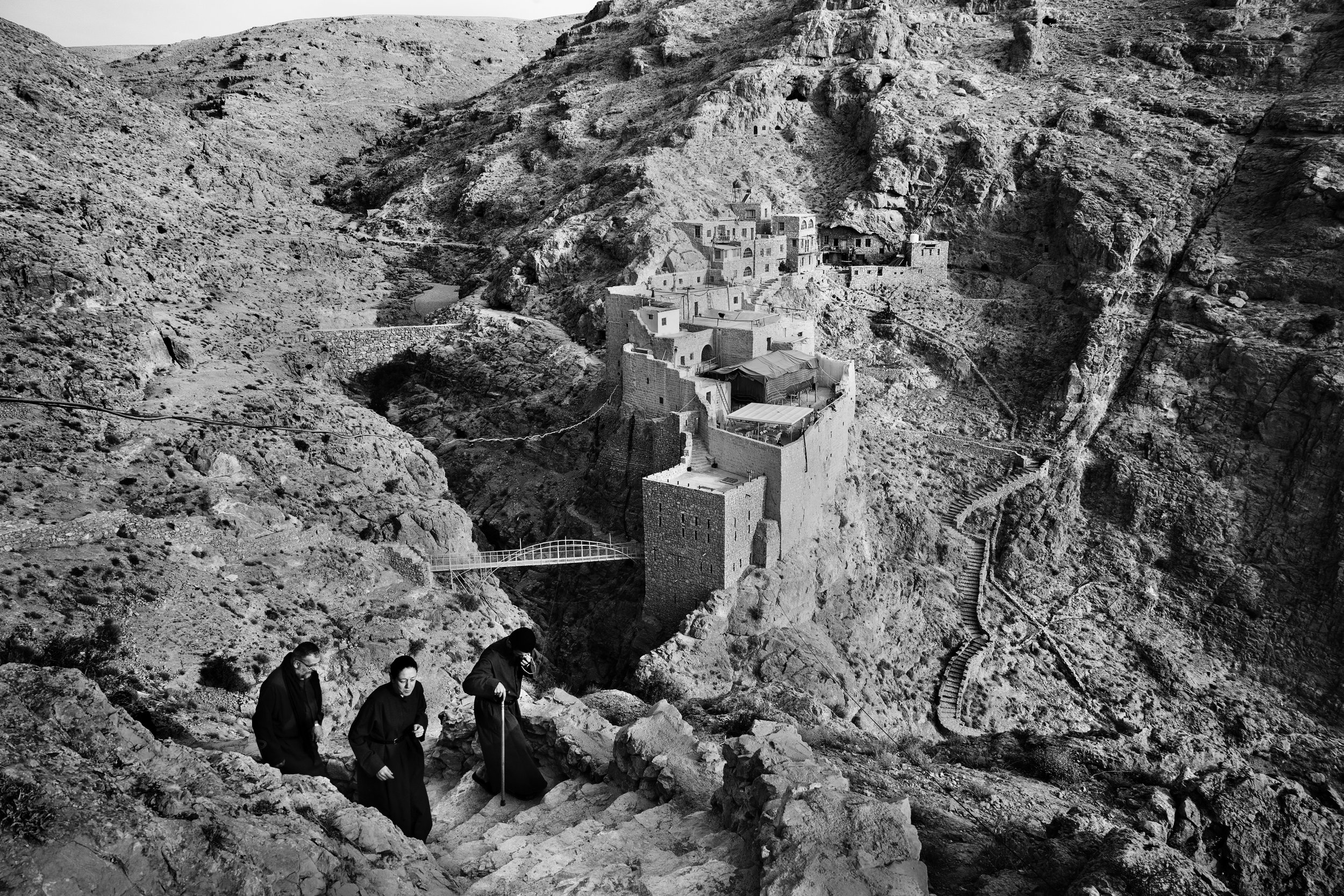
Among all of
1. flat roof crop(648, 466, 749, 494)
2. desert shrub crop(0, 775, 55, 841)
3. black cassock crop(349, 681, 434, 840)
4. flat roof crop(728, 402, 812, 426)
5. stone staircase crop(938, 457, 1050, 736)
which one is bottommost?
stone staircase crop(938, 457, 1050, 736)

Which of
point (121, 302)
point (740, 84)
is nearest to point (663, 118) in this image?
point (740, 84)

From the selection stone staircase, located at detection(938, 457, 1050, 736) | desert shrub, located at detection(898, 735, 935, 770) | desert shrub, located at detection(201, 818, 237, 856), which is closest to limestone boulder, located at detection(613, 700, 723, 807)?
desert shrub, located at detection(898, 735, 935, 770)

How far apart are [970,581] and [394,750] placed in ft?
103

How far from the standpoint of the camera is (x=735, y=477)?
34625mm

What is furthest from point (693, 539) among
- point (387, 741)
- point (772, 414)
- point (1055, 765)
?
point (387, 741)

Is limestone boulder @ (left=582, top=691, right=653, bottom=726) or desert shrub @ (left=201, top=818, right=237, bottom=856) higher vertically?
desert shrub @ (left=201, top=818, right=237, bottom=856)

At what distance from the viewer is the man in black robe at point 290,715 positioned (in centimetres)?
1263

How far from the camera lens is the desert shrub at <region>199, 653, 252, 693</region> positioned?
20.6m

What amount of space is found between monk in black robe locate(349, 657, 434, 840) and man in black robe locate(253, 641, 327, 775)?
2.67 ft

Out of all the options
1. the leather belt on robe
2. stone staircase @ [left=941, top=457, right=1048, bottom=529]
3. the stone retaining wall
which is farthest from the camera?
the stone retaining wall

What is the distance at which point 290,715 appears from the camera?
12.8m

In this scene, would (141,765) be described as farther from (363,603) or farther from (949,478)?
(949,478)

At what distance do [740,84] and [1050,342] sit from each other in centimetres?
2560

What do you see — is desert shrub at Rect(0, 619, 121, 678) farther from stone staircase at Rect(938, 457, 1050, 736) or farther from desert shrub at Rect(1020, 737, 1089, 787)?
stone staircase at Rect(938, 457, 1050, 736)
